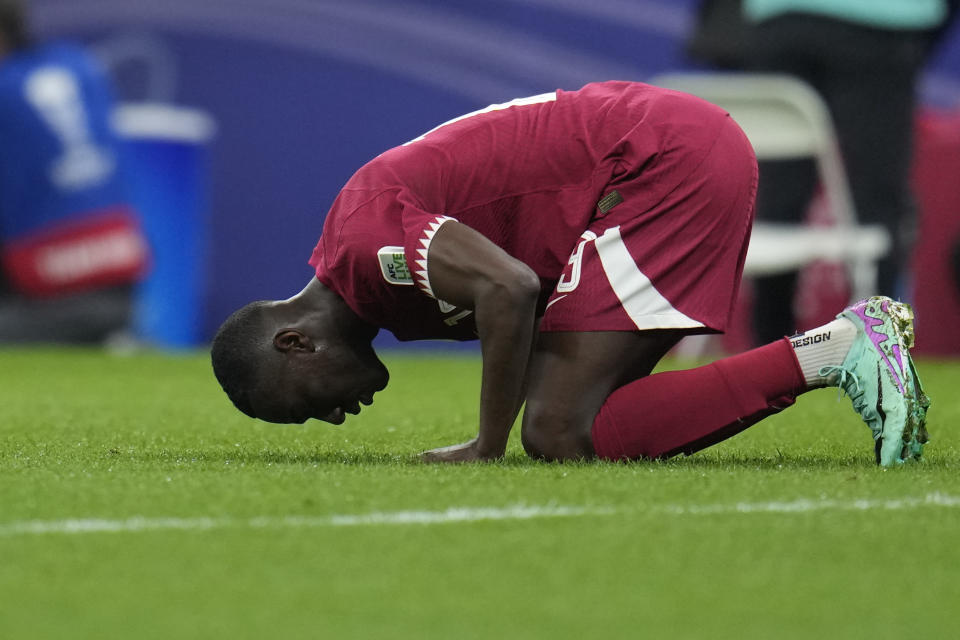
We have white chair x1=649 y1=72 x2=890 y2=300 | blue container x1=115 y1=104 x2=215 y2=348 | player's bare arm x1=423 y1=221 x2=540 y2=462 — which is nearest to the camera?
player's bare arm x1=423 y1=221 x2=540 y2=462

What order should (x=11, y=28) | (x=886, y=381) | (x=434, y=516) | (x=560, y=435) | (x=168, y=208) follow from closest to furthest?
(x=434, y=516), (x=886, y=381), (x=560, y=435), (x=11, y=28), (x=168, y=208)

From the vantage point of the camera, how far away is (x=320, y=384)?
137 inches

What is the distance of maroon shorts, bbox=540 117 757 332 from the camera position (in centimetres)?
345

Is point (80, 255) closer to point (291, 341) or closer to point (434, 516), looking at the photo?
point (291, 341)

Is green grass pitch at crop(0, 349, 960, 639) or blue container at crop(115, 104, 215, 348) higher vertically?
green grass pitch at crop(0, 349, 960, 639)

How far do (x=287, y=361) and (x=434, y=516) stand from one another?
0.97 meters

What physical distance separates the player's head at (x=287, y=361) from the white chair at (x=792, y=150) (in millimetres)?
2970

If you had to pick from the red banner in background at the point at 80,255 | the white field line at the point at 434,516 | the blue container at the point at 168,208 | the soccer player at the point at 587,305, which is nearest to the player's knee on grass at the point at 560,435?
the soccer player at the point at 587,305

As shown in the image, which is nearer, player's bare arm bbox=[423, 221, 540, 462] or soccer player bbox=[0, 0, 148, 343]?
player's bare arm bbox=[423, 221, 540, 462]

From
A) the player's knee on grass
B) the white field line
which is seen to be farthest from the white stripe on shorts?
the white field line

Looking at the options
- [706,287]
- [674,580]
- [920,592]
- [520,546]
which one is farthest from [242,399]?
[920,592]

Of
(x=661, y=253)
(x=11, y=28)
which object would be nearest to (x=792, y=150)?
(x=661, y=253)

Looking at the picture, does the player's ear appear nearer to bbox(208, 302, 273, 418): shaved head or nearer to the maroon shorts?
bbox(208, 302, 273, 418): shaved head

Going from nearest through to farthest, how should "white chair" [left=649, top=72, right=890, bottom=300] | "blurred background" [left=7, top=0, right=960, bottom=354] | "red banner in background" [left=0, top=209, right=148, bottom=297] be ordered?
"white chair" [left=649, top=72, right=890, bottom=300] < "red banner in background" [left=0, top=209, right=148, bottom=297] < "blurred background" [left=7, top=0, right=960, bottom=354]
